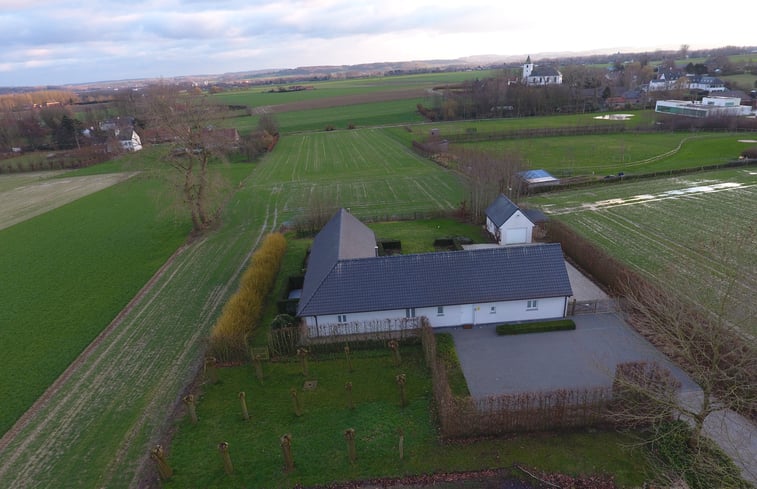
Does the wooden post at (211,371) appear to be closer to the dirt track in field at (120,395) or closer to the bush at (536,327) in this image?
the dirt track in field at (120,395)

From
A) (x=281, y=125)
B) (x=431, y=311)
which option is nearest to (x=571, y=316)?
(x=431, y=311)

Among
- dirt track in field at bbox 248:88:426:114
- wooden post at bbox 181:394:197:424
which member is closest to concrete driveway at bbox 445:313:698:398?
wooden post at bbox 181:394:197:424

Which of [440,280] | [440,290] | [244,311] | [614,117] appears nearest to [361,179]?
[440,280]

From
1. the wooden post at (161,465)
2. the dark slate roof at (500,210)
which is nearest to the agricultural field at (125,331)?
the wooden post at (161,465)

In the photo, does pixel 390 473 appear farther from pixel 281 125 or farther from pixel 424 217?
pixel 281 125

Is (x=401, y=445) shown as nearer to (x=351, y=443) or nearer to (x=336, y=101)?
(x=351, y=443)
